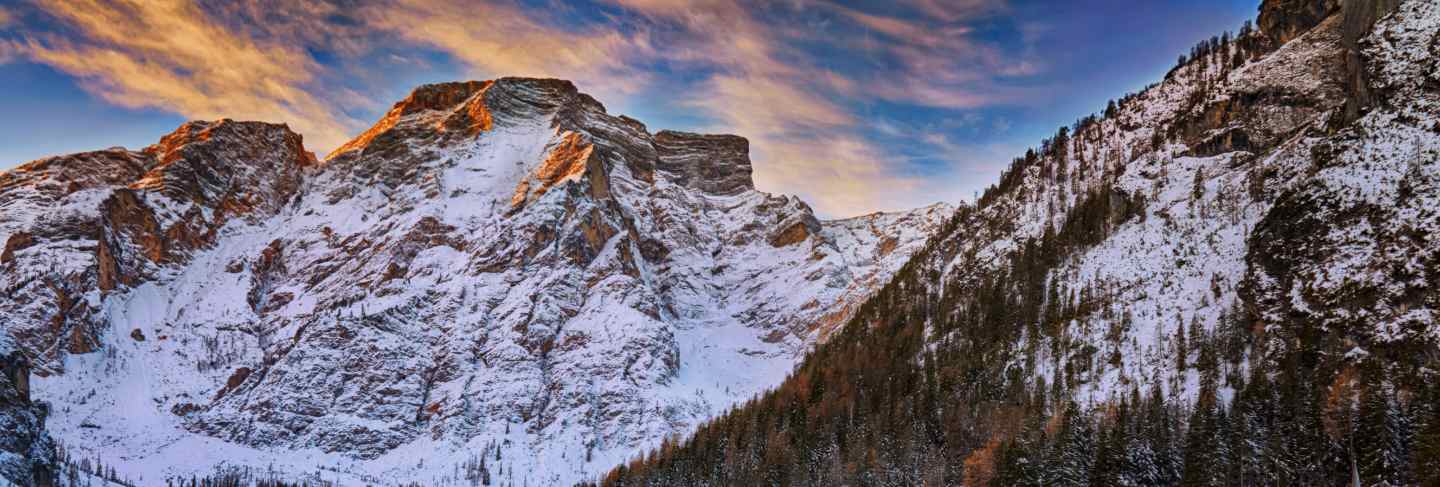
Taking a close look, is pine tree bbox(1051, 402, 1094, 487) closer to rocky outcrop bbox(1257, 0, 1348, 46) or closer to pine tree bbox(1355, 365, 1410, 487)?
pine tree bbox(1355, 365, 1410, 487)

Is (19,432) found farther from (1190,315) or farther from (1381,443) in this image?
(1381,443)

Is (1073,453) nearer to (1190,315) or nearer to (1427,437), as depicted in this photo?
(1190,315)

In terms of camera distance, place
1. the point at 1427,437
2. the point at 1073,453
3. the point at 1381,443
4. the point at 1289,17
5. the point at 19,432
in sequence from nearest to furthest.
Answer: the point at 1427,437, the point at 1381,443, the point at 1073,453, the point at 19,432, the point at 1289,17

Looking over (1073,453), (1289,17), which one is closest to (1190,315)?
(1073,453)

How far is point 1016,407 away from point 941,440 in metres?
9.42

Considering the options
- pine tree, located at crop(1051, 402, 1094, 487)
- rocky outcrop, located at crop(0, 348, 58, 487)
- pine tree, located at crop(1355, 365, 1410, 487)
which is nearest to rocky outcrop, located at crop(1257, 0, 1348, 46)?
pine tree, located at crop(1051, 402, 1094, 487)

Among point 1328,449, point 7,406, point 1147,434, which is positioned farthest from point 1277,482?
point 7,406

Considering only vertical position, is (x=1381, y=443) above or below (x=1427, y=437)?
below

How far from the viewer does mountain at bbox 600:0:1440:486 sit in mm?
102812

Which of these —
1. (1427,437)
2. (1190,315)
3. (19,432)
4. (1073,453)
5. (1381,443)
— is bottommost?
(19,432)

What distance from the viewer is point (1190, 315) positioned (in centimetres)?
12912

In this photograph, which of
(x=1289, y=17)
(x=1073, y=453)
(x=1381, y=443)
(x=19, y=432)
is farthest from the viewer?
(x=1289, y=17)

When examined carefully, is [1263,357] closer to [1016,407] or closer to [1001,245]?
[1016,407]

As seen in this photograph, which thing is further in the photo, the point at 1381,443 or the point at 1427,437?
the point at 1381,443
